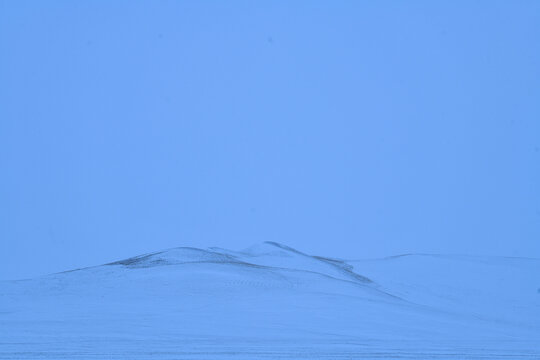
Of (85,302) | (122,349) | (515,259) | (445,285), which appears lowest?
(122,349)

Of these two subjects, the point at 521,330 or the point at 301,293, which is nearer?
the point at 521,330

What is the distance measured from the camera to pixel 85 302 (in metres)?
8.40

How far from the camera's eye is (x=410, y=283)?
12.1 m

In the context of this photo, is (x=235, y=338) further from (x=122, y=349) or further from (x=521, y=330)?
(x=521, y=330)

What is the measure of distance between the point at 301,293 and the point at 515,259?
823cm

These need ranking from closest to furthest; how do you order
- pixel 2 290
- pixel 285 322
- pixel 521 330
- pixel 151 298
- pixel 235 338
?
pixel 235 338, pixel 285 322, pixel 521 330, pixel 151 298, pixel 2 290

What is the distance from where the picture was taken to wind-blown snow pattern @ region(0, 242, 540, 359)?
557 centimetres

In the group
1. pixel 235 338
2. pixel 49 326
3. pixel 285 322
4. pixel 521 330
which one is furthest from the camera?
pixel 521 330

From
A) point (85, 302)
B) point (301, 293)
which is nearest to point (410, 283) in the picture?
point (301, 293)

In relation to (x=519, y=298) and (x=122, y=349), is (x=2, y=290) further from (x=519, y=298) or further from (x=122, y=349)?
(x=519, y=298)

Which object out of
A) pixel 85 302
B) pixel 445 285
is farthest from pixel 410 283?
pixel 85 302

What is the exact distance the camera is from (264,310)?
24.9 ft

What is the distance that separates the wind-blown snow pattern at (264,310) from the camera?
18.3 ft

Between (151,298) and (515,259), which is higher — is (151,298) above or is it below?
below
